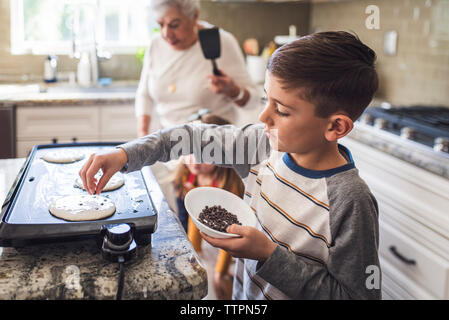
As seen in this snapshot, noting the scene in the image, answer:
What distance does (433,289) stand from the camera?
128cm

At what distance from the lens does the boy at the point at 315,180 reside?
658 mm

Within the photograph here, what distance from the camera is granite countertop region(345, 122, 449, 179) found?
1.27 m

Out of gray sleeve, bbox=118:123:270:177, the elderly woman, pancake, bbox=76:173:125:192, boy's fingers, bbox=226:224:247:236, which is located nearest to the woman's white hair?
the elderly woman

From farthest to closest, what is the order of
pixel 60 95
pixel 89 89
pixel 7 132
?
pixel 89 89 → pixel 60 95 → pixel 7 132

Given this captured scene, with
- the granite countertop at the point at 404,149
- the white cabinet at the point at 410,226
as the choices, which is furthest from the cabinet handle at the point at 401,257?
the granite countertop at the point at 404,149

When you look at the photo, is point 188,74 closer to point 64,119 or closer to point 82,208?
point 64,119

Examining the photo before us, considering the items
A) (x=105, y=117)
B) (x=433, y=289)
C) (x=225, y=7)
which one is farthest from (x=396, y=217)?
(x=225, y=7)

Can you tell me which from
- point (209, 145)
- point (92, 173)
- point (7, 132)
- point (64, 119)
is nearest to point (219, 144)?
point (209, 145)

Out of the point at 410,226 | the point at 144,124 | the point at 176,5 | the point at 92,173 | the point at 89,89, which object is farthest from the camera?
the point at 89,89

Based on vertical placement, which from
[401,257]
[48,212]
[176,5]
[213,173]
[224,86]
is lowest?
[401,257]

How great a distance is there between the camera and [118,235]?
0.61 meters

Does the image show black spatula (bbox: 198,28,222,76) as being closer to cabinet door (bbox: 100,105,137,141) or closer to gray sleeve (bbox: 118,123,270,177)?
gray sleeve (bbox: 118,123,270,177)

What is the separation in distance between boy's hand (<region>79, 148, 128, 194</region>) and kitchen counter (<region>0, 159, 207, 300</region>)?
0.09 m

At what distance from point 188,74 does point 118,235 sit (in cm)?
108
